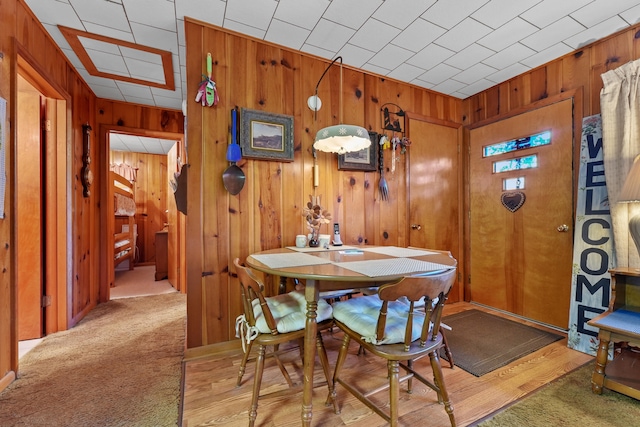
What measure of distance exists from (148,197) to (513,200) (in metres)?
6.70

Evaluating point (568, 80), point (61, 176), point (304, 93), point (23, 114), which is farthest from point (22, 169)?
point (568, 80)

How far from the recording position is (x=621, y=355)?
197 cm

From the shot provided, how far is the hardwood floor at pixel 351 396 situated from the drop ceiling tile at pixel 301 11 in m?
2.48

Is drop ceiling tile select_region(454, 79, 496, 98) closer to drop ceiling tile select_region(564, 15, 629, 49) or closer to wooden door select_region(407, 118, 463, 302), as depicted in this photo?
wooden door select_region(407, 118, 463, 302)

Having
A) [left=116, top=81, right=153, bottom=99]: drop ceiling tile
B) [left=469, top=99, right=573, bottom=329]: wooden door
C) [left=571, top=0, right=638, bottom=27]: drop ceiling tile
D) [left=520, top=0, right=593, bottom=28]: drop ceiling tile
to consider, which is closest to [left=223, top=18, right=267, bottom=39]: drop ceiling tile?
[left=116, top=81, right=153, bottom=99]: drop ceiling tile

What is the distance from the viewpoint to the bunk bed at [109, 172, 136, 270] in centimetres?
485

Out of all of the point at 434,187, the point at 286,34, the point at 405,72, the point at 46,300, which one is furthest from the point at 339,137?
the point at 46,300

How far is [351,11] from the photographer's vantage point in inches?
78.4

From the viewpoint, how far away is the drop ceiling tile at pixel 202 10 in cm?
188

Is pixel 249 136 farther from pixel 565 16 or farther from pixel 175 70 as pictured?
pixel 565 16

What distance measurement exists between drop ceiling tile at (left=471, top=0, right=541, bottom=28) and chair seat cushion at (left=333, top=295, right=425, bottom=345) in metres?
2.12

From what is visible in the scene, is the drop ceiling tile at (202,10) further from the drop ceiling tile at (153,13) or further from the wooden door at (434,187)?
the wooden door at (434,187)

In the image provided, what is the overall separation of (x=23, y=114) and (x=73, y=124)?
0.35 m

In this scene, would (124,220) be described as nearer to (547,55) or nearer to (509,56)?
(509,56)
